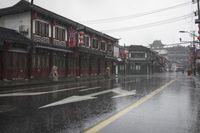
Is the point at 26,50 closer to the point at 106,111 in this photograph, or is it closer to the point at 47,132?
the point at 106,111

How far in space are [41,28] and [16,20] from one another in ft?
9.77

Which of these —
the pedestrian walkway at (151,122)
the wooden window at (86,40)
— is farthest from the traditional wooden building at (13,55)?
the pedestrian walkway at (151,122)

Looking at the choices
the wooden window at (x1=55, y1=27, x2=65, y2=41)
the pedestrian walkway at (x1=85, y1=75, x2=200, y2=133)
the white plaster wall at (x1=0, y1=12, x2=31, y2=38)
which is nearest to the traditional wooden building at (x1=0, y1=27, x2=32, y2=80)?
the white plaster wall at (x1=0, y1=12, x2=31, y2=38)

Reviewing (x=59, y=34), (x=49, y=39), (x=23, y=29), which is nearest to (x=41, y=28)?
(x=49, y=39)

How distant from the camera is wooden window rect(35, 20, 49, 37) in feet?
102

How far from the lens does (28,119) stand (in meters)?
7.98

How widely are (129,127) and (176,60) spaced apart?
16536 centimetres

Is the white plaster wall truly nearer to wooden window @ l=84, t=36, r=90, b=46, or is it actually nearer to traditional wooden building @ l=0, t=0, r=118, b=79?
traditional wooden building @ l=0, t=0, r=118, b=79

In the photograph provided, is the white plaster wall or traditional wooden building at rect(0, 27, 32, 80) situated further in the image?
the white plaster wall

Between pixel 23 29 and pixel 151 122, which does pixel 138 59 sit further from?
pixel 151 122

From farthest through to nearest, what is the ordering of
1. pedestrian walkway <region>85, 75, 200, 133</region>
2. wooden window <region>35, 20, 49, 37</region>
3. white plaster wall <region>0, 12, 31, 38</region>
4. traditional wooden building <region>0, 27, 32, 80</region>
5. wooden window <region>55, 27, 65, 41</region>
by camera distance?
wooden window <region>55, 27, 65, 41</region> < wooden window <region>35, 20, 49, 37</region> < white plaster wall <region>0, 12, 31, 38</region> < traditional wooden building <region>0, 27, 32, 80</region> < pedestrian walkway <region>85, 75, 200, 133</region>

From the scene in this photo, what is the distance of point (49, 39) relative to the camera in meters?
33.6

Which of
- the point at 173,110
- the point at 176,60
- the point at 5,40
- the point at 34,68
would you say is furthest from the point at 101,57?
the point at 176,60

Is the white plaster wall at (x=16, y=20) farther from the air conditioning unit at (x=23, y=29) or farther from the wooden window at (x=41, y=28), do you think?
the wooden window at (x=41, y=28)
